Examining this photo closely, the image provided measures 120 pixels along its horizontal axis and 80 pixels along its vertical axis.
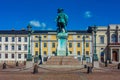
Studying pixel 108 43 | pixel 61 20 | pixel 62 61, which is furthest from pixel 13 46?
pixel 62 61

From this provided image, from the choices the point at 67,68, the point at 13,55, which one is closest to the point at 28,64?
the point at 67,68

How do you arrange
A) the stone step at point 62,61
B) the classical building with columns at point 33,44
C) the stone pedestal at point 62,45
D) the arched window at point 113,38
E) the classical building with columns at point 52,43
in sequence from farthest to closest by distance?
the arched window at point 113,38
the classical building with columns at point 33,44
the classical building with columns at point 52,43
the stone pedestal at point 62,45
the stone step at point 62,61

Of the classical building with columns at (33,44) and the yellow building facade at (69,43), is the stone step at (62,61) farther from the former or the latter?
the yellow building facade at (69,43)

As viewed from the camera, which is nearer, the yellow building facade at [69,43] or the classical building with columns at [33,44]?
the classical building with columns at [33,44]

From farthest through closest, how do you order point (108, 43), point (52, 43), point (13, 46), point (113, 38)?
point (52, 43)
point (13, 46)
point (113, 38)
point (108, 43)

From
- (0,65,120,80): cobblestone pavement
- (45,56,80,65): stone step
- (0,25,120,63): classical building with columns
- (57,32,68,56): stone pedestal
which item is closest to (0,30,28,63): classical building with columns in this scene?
(0,25,120,63): classical building with columns

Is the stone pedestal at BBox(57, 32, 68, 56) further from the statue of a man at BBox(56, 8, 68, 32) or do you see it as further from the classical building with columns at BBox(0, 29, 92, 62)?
the classical building with columns at BBox(0, 29, 92, 62)

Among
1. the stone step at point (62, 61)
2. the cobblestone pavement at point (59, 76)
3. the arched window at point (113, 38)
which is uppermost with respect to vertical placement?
the arched window at point (113, 38)

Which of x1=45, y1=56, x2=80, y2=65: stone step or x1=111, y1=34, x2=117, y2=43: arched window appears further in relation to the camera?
x1=111, y1=34, x2=117, y2=43: arched window

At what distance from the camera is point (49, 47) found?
94500 millimetres

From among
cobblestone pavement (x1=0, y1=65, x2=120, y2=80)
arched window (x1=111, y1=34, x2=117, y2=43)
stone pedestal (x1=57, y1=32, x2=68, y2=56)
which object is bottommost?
cobblestone pavement (x1=0, y1=65, x2=120, y2=80)

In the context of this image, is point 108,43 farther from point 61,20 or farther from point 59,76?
point 59,76

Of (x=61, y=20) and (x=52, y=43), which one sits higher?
(x=61, y=20)

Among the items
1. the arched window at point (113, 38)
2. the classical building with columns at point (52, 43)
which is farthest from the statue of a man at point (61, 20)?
the arched window at point (113, 38)
